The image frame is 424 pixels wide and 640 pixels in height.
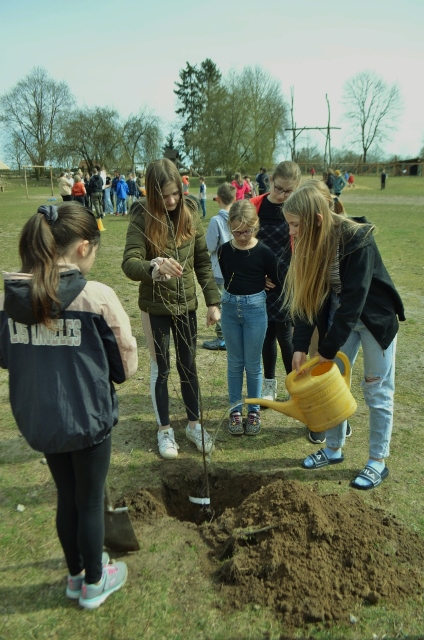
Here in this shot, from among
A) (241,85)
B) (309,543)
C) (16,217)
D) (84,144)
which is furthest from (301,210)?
(84,144)

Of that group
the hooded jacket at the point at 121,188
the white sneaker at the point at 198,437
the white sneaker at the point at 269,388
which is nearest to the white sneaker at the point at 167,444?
the white sneaker at the point at 198,437

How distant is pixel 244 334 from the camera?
3.70 meters

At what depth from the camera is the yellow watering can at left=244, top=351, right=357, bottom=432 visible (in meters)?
2.83

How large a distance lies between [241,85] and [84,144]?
15.5m

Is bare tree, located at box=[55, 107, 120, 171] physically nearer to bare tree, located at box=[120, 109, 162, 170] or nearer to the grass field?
bare tree, located at box=[120, 109, 162, 170]

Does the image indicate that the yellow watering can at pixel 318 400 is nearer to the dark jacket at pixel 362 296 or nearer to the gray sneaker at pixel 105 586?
the dark jacket at pixel 362 296

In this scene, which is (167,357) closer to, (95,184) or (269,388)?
(269,388)

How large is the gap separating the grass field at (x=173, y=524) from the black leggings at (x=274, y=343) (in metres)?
0.43

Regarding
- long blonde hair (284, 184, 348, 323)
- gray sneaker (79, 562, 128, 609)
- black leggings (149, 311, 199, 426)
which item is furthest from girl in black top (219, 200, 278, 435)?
gray sneaker (79, 562, 128, 609)

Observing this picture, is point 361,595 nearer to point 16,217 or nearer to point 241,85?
point 16,217

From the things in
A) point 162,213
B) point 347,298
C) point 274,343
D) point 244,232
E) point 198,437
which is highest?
point 162,213

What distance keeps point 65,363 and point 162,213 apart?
147 cm

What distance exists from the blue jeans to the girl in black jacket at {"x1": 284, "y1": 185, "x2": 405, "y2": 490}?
43 centimetres

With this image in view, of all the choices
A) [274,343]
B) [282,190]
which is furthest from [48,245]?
[274,343]
